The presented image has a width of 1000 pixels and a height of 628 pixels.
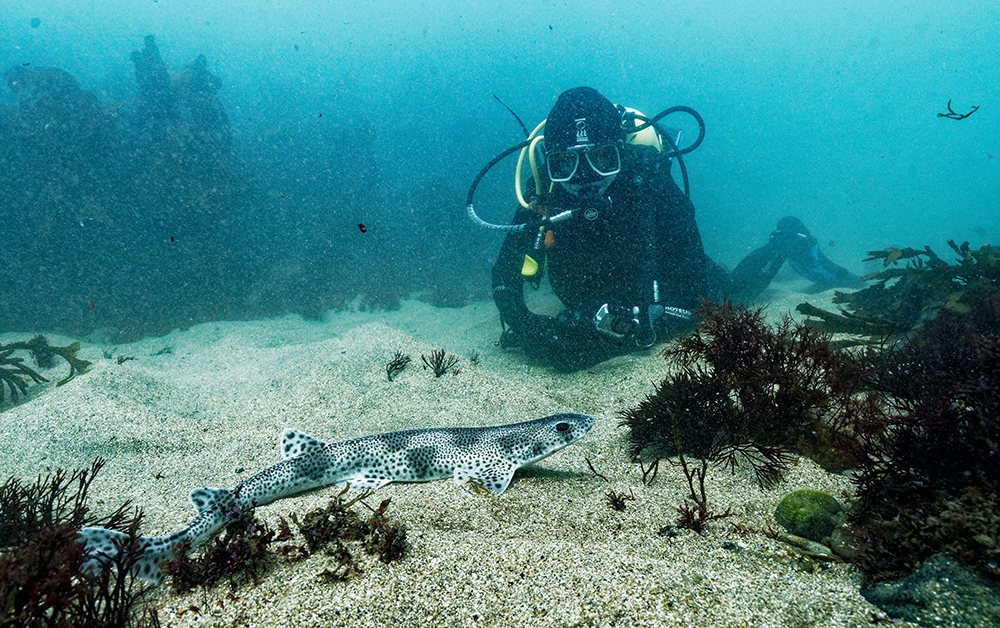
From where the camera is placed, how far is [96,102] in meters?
15.5

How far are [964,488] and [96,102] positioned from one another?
78.5 ft

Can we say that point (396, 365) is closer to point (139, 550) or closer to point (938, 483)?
point (139, 550)

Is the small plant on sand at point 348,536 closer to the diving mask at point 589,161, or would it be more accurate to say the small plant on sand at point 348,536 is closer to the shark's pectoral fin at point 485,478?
the shark's pectoral fin at point 485,478

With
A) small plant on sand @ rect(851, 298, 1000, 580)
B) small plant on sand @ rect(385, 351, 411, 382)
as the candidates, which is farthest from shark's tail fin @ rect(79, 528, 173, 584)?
small plant on sand @ rect(385, 351, 411, 382)

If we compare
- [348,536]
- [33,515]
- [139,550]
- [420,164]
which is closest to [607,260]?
[348,536]

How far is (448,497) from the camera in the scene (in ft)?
11.4

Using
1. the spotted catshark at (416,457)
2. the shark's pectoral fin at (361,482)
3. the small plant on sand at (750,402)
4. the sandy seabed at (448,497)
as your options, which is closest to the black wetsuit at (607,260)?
the sandy seabed at (448,497)

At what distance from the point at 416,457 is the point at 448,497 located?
0.65 meters

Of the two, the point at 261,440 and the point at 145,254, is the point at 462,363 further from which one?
the point at 145,254

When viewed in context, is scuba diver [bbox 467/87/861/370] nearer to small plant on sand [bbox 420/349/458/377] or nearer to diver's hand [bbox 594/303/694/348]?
diver's hand [bbox 594/303/694/348]

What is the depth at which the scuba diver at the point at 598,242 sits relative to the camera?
7.70 metres

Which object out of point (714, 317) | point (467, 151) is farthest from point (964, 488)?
point (467, 151)

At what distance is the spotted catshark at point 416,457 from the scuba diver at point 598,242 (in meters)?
3.73

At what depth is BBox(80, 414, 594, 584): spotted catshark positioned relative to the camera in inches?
145
